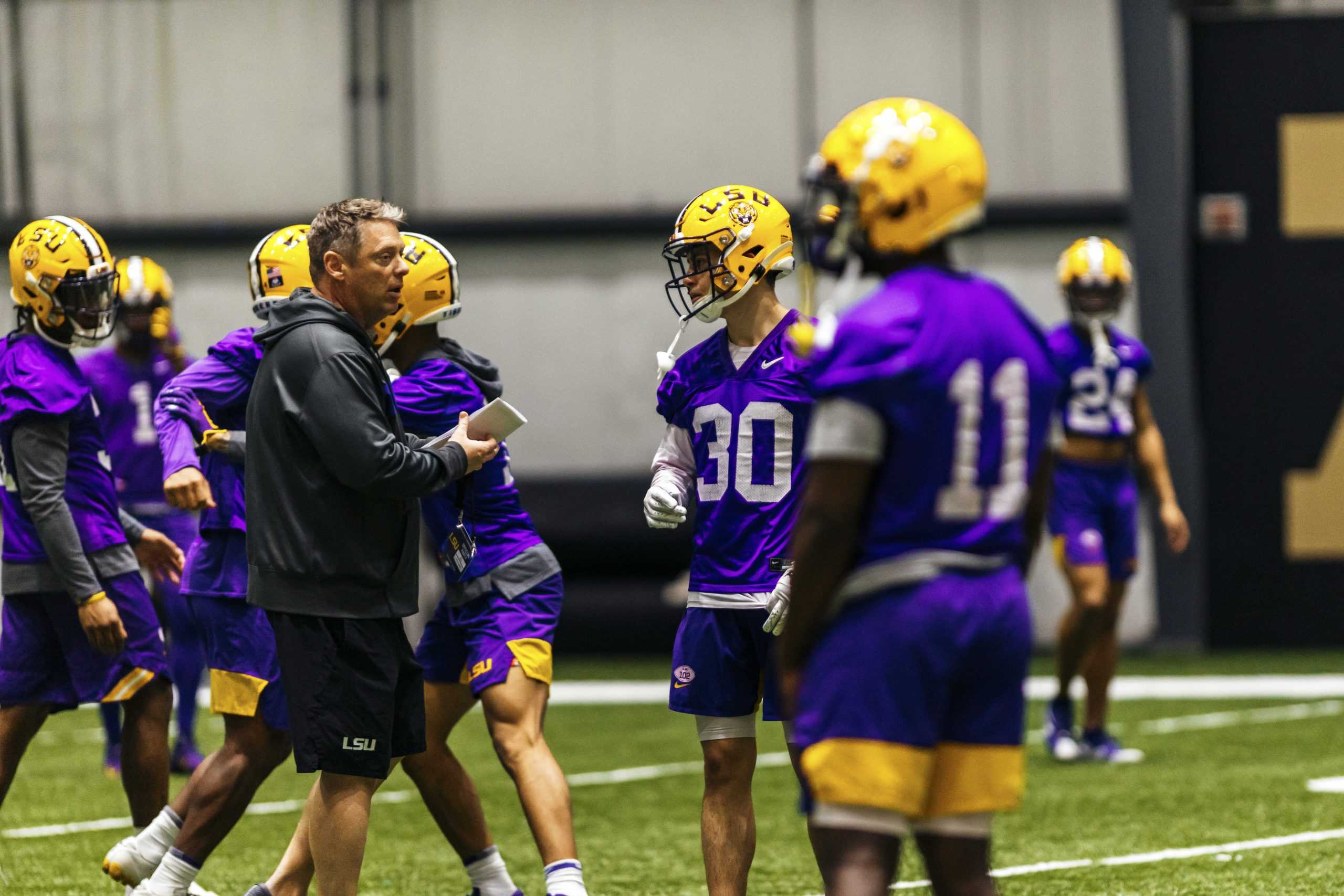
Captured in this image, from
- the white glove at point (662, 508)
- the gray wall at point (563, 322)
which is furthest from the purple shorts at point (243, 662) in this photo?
the gray wall at point (563, 322)

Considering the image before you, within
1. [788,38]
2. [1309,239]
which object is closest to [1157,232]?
[1309,239]

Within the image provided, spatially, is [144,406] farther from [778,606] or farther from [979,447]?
[979,447]

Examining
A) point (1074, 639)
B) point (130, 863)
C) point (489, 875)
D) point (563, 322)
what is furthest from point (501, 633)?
point (563, 322)

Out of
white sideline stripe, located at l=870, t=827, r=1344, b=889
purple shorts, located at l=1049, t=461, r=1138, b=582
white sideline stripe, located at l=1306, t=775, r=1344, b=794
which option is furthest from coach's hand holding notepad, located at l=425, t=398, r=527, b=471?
purple shorts, located at l=1049, t=461, r=1138, b=582

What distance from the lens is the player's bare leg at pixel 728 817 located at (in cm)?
477

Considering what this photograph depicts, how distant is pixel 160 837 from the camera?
521 cm

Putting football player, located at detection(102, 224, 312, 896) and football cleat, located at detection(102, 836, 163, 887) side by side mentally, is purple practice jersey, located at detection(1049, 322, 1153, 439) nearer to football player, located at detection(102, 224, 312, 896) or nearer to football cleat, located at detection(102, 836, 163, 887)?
football player, located at detection(102, 224, 312, 896)

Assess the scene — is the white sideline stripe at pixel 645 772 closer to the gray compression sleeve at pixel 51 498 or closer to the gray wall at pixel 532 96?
the gray compression sleeve at pixel 51 498

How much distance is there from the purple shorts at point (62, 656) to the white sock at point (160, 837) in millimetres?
543

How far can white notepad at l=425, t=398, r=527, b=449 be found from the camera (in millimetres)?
4535

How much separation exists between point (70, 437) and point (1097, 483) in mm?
5026

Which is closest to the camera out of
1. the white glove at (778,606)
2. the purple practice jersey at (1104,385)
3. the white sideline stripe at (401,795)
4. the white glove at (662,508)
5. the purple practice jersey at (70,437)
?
the white glove at (778,606)

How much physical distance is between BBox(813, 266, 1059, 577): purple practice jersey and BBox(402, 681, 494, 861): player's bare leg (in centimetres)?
234

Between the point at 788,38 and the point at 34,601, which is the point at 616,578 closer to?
the point at 788,38
